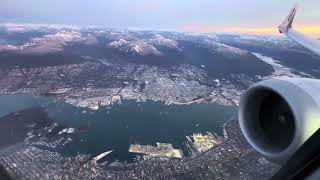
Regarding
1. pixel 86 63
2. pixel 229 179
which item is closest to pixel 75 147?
pixel 229 179

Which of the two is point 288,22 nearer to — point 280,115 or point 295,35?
point 295,35

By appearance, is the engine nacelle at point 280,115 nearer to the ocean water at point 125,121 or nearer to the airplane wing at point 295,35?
the airplane wing at point 295,35

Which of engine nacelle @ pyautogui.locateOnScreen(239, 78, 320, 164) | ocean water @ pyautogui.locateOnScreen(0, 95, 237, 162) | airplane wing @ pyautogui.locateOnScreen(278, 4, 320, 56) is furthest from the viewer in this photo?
ocean water @ pyautogui.locateOnScreen(0, 95, 237, 162)

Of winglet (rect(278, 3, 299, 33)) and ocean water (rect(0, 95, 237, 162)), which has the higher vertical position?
winglet (rect(278, 3, 299, 33))

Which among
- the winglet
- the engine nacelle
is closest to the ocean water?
the winglet

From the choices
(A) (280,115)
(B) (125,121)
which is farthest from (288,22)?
(B) (125,121)

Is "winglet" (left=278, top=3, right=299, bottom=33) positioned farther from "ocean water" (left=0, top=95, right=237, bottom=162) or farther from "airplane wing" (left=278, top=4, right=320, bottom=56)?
"ocean water" (left=0, top=95, right=237, bottom=162)

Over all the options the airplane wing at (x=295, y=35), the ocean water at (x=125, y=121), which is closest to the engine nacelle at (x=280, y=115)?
the airplane wing at (x=295, y=35)
